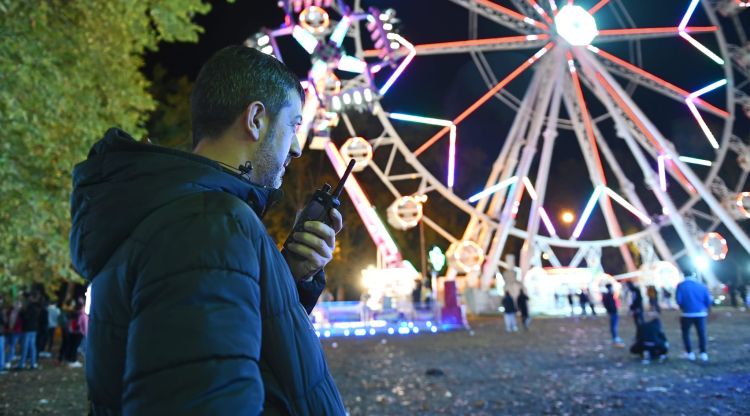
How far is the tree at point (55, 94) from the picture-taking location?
812cm

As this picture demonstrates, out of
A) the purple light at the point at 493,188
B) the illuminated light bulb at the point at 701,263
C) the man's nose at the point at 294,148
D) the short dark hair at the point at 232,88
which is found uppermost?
the purple light at the point at 493,188

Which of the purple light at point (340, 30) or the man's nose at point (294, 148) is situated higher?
the purple light at point (340, 30)

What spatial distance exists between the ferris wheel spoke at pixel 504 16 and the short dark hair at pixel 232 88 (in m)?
22.6

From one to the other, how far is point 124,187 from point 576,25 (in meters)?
22.2

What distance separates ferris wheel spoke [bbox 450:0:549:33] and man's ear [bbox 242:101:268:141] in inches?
894

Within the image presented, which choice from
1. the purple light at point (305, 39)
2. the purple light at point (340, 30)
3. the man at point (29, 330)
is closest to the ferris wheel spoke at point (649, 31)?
the purple light at point (340, 30)

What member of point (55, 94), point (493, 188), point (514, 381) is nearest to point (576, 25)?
point (493, 188)

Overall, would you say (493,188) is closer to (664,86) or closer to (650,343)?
(664,86)

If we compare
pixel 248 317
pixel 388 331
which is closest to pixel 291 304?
pixel 248 317

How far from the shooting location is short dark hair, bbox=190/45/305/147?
5.13 ft

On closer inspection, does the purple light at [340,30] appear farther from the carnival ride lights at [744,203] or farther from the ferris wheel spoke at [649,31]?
the carnival ride lights at [744,203]

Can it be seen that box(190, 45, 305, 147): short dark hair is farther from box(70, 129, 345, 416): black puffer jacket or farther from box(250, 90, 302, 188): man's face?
box(70, 129, 345, 416): black puffer jacket

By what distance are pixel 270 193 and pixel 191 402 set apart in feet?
2.17

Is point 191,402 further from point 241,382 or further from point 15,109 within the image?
point 15,109
